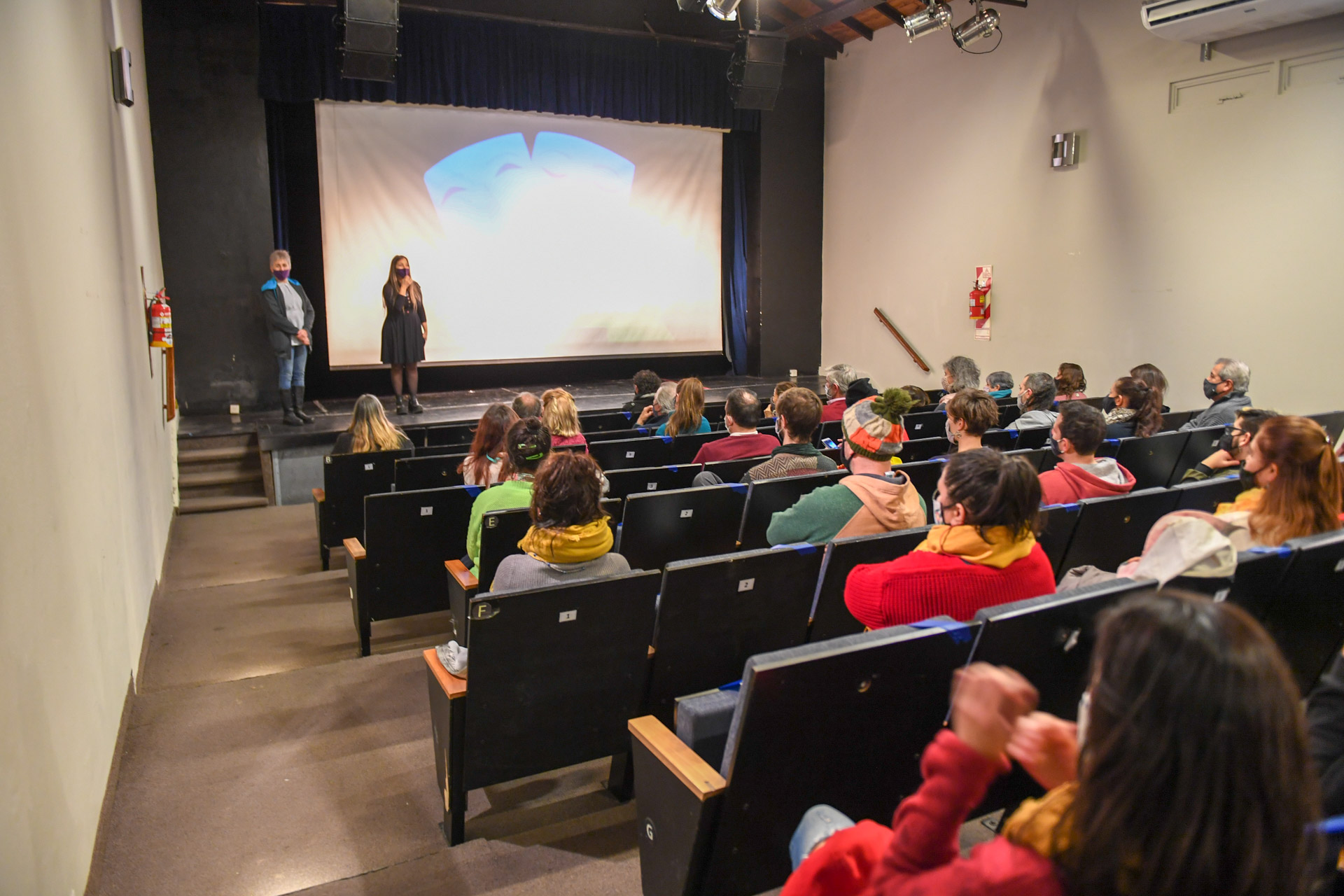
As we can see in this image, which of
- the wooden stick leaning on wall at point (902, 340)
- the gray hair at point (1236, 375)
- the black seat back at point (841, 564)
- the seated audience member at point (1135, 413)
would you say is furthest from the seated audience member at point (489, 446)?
the wooden stick leaning on wall at point (902, 340)

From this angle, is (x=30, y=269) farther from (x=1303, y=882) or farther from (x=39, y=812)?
(x=1303, y=882)

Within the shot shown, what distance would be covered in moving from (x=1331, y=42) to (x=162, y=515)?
778 centimetres

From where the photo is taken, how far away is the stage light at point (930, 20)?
7.13 m

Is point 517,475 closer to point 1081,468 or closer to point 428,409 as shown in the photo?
point 1081,468

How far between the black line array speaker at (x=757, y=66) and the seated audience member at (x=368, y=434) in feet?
17.3

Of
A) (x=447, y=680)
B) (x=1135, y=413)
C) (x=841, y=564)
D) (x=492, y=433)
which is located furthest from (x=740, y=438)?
(x=1135, y=413)

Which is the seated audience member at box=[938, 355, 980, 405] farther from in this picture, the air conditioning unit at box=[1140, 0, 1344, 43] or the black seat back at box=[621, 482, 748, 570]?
the black seat back at box=[621, 482, 748, 570]

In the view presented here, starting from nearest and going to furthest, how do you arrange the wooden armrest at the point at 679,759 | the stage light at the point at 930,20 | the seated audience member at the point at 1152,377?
the wooden armrest at the point at 679,759, the seated audience member at the point at 1152,377, the stage light at the point at 930,20

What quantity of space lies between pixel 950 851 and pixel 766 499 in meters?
2.21

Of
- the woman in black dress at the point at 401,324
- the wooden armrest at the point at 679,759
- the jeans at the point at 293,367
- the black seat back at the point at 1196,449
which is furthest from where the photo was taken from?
the woman in black dress at the point at 401,324

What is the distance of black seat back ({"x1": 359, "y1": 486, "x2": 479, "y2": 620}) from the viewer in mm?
3252

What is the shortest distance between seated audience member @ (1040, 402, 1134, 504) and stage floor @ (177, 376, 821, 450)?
185 inches

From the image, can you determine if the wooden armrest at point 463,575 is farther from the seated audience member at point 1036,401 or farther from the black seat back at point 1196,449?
the black seat back at point 1196,449

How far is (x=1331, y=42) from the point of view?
Answer: 5.60 m
